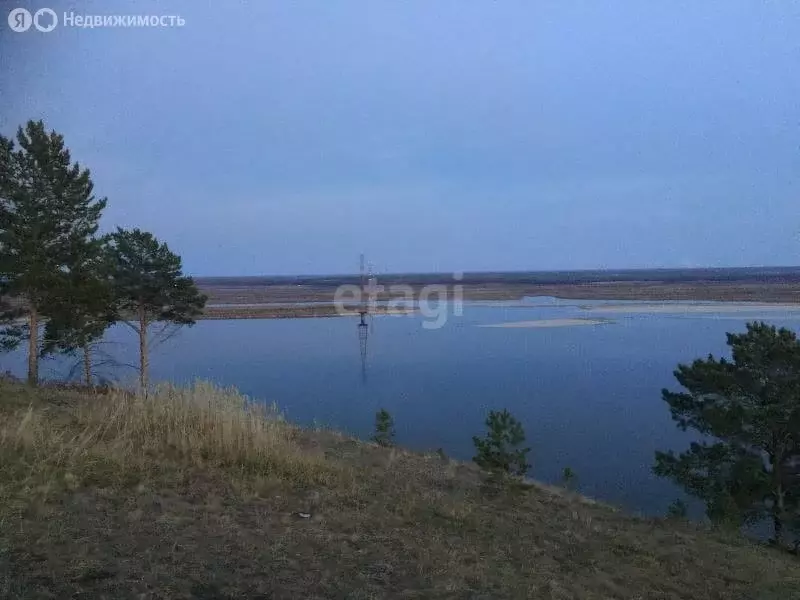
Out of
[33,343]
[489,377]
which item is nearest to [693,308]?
[489,377]

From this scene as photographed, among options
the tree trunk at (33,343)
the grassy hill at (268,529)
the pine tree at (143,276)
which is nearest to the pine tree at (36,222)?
the tree trunk at (33,343)

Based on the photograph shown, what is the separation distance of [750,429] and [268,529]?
1234 centimetres

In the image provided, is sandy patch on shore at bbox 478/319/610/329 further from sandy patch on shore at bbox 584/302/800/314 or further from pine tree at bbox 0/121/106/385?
pine tree at bbox 0/121/106/385

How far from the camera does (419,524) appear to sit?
545 centimetres

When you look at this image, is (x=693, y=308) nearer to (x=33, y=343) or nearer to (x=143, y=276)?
(x=143, y=276)

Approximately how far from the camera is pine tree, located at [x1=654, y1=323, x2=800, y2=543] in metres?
13.1

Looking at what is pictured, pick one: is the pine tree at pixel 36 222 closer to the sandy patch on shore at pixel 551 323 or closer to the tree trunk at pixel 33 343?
the tree trunk at pixel 33 343

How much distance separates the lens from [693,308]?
6000cm

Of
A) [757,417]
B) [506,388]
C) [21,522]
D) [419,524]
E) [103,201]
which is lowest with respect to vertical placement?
[506,388]

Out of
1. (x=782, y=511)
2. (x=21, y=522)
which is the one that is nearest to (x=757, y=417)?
(x=782, y=511)

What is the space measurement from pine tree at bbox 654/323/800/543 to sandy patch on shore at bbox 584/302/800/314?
A: 40.8 meters

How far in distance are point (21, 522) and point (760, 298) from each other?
70473 millimetres

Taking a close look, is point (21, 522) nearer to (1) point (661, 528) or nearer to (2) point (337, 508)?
(2) point (337, 508)

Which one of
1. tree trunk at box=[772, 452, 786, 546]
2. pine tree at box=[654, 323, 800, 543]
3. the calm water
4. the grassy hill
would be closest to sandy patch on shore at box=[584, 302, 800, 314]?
the calm water
